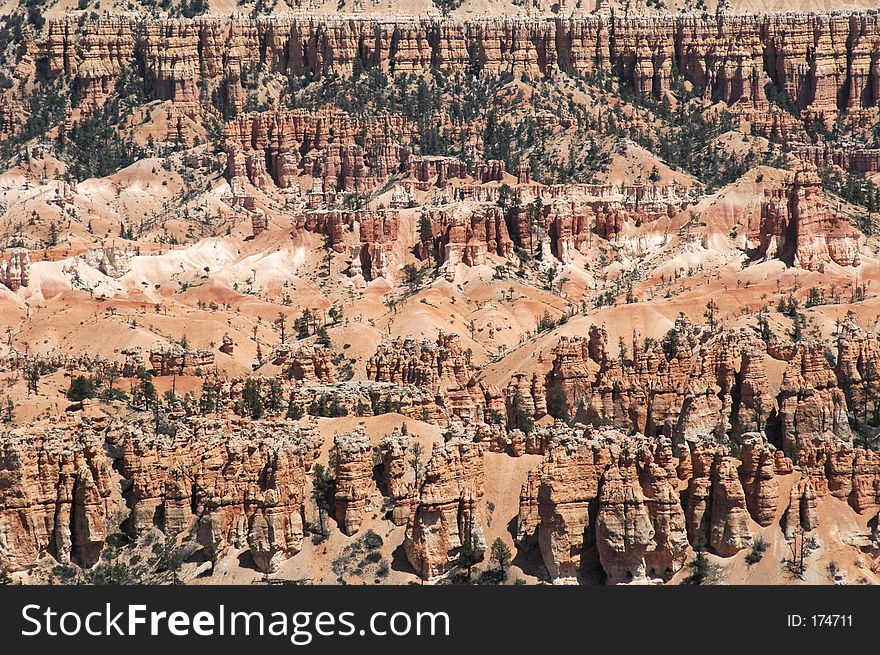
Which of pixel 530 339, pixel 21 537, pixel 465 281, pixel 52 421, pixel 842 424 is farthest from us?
pixel 465 281

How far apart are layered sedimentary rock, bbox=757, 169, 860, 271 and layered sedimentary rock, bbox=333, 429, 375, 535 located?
82.7 meters

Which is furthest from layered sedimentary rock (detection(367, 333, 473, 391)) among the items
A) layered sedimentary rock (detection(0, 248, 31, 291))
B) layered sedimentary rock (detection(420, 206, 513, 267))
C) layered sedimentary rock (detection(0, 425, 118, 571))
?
layered sedimentary rock (detection(0, 248, 31, 291))

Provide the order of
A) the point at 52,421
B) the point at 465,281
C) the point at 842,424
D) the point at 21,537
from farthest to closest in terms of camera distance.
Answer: the point at 465,281 → the point at 842,424 → the point at 52,421 → the point at 21,537

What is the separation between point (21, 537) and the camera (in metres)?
97.2

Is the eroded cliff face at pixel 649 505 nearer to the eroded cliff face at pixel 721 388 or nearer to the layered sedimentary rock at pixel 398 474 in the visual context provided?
the layered sedimentary rock at pixel 398 474

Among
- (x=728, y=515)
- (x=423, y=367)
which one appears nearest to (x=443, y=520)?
(x=728, y=515)

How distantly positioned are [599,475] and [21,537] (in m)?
24.4

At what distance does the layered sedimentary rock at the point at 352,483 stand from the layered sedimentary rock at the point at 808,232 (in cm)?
8275

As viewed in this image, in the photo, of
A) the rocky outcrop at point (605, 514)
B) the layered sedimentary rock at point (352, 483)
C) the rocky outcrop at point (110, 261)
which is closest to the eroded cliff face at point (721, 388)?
the layered sedimentary rock at point (352, 483)

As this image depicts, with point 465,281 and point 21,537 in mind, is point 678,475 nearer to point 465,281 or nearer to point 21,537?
point 21,537

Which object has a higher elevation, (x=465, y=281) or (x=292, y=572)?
(x=292, y=572)

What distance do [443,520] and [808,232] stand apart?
92.0 metres

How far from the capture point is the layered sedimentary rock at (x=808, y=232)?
576 ft

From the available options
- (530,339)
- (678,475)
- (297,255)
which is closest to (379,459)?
(678,475)
